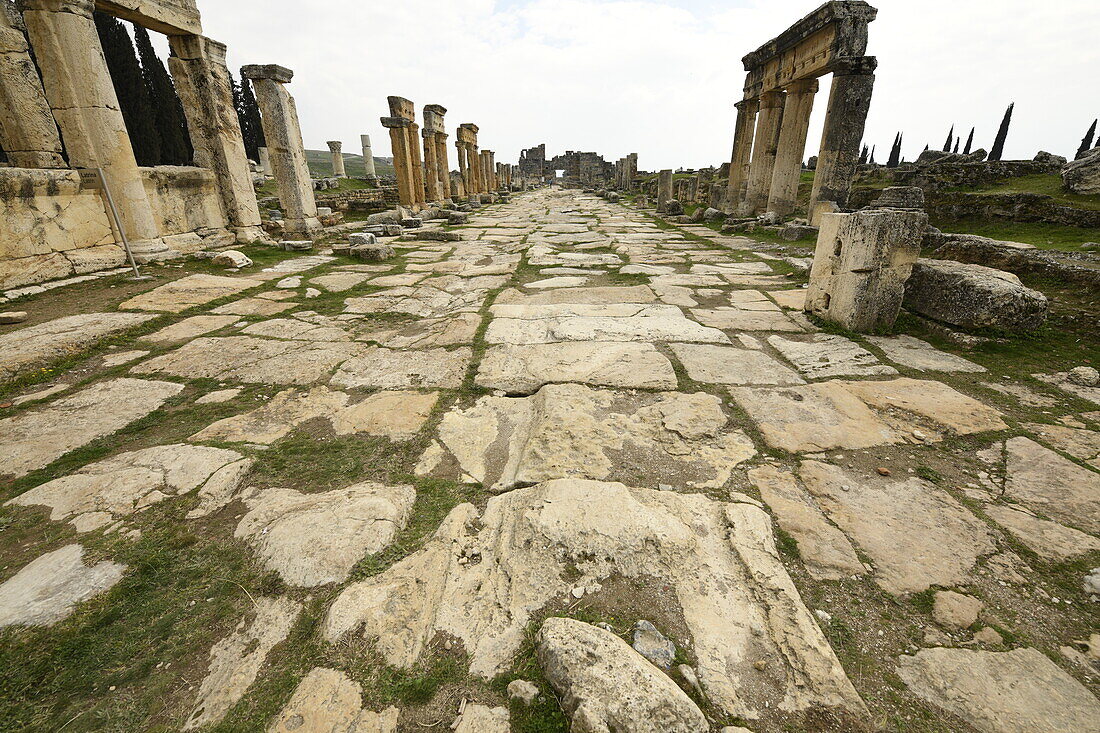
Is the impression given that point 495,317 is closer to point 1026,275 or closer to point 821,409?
point 821,409

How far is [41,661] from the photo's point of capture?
127 cm

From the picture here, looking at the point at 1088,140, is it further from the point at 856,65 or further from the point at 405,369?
the point at 405,369

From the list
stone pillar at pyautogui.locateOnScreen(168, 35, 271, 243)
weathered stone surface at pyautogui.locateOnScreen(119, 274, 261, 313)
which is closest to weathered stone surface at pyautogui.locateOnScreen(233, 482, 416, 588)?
weathered stone surface at pyautogui.locateOnScreen(119, 274, 261, 313)

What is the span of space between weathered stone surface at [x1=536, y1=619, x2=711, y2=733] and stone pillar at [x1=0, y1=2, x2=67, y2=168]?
7.98 meters

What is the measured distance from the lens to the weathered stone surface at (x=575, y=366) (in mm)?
2943

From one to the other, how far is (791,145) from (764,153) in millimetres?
1199

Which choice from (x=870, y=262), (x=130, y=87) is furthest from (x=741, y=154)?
(x=130, y=87)

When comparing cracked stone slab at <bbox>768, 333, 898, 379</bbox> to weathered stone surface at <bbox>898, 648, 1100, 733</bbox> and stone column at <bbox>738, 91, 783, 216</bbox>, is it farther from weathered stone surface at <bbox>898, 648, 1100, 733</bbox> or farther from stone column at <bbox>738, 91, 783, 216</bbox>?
stone column at <bbox>738, 91, 783, 216</bbox>

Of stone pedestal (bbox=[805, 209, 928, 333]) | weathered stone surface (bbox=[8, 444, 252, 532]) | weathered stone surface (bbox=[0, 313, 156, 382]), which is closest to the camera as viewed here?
weathered stone surface (bbox=[8, 444, 252, 532])

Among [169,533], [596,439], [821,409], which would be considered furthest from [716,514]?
[169,533]

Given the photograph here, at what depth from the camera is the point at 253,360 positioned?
3.35m

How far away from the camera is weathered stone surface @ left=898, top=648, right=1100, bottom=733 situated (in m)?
1.13

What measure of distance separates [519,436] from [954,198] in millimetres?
9970

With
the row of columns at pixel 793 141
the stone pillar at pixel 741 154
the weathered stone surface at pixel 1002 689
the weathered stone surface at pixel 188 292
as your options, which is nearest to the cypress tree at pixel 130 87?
the weathered stone surface at pixel 188 292
